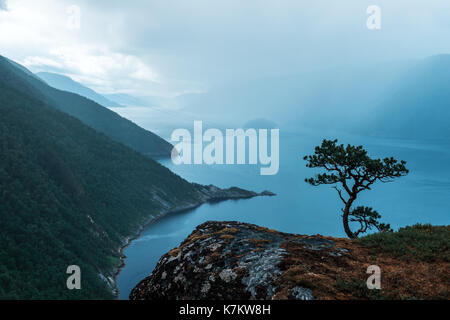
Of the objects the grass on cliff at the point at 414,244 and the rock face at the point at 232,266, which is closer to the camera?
the rock face at the point at 232,266

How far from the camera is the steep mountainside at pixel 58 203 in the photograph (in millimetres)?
87812

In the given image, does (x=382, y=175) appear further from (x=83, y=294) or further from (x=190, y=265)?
(x=83, y=294)

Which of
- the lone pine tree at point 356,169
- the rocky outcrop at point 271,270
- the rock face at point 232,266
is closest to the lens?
the rocky outcrop at point 271,270

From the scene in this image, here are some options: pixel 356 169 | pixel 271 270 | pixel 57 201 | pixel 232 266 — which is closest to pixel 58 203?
pixel 57 201

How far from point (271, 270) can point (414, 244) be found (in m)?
6.90

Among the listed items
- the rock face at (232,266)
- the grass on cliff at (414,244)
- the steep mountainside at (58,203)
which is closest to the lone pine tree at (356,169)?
the grass on cliff at (414,244)

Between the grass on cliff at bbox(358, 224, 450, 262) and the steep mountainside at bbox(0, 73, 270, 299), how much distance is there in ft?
269

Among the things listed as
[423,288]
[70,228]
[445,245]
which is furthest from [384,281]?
[70,228]

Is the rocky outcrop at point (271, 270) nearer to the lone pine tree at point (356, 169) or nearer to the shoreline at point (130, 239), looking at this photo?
the lone pine tree at point (356, 169)

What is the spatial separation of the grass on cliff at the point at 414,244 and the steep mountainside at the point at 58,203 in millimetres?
81933

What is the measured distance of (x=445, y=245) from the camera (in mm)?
11688

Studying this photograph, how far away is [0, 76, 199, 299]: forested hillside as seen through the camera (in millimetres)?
87625

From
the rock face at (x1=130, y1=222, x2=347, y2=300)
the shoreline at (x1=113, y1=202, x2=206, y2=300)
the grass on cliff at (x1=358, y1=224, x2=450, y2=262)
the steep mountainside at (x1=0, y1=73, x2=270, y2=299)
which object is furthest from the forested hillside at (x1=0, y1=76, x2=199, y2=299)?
the grass on cliff at (x1=358, y1=224, x2=450, y2=262)
